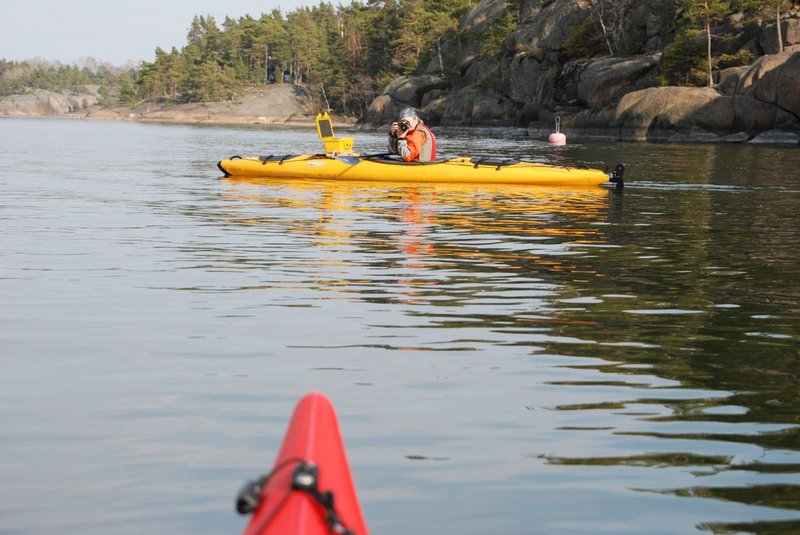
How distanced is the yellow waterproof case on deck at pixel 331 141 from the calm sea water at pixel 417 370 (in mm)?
7466

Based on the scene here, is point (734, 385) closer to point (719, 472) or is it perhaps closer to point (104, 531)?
point (719, 472)

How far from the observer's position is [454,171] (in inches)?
732

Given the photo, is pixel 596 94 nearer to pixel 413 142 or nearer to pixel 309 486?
pixel 413 142

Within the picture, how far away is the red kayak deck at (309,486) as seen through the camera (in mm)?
2102

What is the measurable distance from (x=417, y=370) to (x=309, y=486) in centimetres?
369

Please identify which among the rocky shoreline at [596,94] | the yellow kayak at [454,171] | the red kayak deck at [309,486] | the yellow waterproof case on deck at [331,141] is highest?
the rocky shoreline at [596,94]

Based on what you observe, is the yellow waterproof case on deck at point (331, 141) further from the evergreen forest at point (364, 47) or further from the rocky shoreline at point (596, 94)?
the evergreen forest at point (364, 47)

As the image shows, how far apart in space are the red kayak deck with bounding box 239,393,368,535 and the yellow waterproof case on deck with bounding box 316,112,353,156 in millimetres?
17458

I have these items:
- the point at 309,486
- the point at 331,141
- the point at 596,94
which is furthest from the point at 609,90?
the point at 309,486

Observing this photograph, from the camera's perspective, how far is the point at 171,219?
13.6 m

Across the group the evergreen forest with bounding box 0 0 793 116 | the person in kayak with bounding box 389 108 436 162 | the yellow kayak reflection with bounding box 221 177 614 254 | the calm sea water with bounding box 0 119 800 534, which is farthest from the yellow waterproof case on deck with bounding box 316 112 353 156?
the evergreen forest with bounding box 0 0 793 116

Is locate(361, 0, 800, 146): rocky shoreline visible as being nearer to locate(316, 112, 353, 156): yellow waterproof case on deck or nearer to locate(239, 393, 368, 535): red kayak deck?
locate(316, 112, 353, 156): yellow waterproof case on deck

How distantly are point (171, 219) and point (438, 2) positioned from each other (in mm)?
80000

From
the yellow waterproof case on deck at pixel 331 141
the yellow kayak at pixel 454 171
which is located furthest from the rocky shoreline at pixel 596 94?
the yellow waterproof case on deck at pixel 331 141
